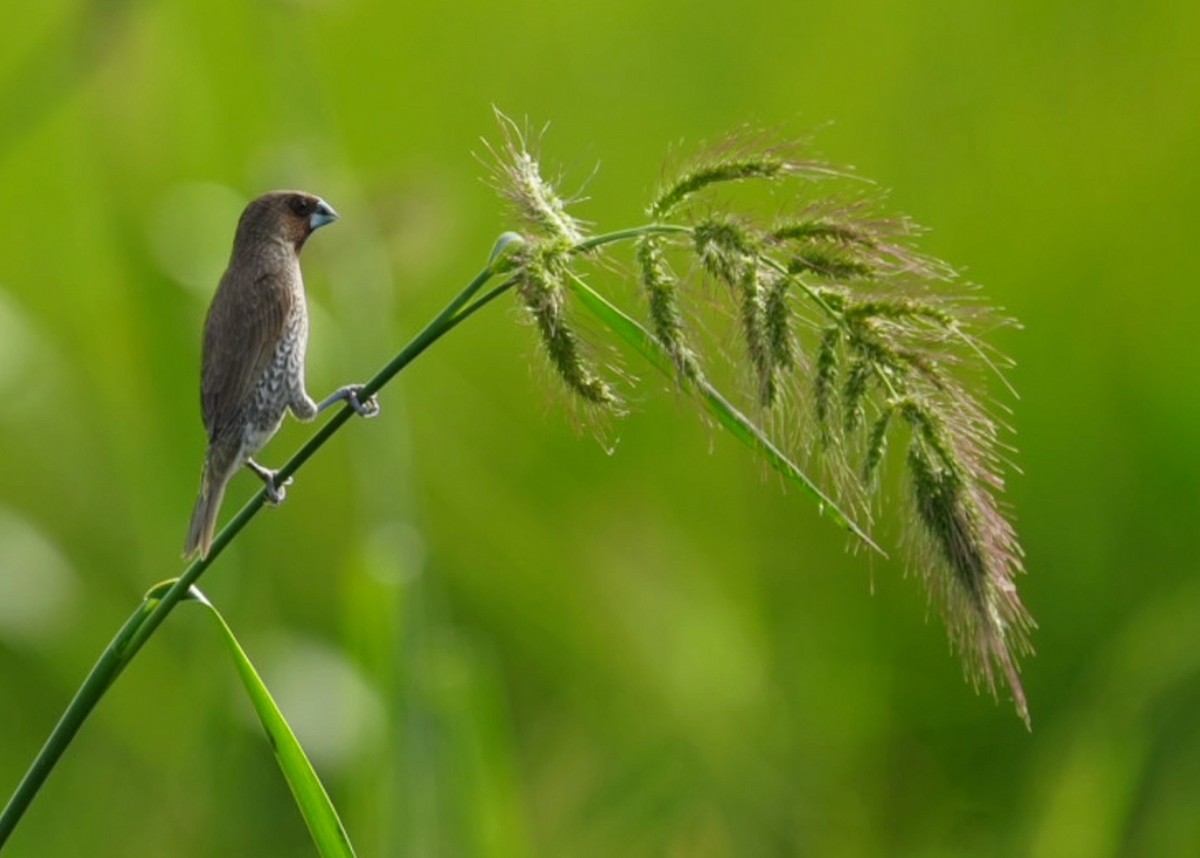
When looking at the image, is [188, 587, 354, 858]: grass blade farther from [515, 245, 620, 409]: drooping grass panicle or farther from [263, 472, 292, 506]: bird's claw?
[515, 245, 620, 409]: drooping grass panicle

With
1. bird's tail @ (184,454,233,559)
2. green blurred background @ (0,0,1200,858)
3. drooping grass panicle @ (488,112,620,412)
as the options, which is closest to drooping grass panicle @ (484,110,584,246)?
drooping grass panicle @ (488,112,620,412)

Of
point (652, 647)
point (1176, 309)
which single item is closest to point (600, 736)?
point (652, 647)

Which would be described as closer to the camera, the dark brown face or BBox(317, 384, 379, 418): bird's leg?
BBox(317, 384, 379, 418): bird's leg

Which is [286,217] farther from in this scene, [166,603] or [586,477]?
[586,477]

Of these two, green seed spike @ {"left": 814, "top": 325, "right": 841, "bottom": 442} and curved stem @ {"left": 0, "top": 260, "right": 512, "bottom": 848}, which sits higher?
green seed spike @ {"left": 814, "top": 325, "right": 841, "bottom": 442}

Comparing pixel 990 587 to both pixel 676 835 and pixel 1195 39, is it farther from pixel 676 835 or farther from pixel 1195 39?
pixel 1195 39

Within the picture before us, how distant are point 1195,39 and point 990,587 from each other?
259cm

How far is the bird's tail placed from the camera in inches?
37.0

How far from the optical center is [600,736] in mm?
2582

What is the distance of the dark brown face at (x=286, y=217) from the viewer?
101 centimetres

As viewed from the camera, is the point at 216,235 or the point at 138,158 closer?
the point at 216,235

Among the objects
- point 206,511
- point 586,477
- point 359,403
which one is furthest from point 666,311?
point 586,477

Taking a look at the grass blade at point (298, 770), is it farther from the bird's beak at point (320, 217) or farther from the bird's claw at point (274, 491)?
the bird's beak at point (320, 217)

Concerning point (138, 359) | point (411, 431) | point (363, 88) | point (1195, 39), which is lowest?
point (138, 359)
